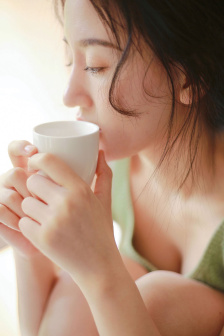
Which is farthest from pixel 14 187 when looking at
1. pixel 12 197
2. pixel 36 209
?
pixel 36 209

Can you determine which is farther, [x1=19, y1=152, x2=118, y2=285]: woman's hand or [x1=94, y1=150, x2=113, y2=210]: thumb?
[x1=94, y1=150, x2=113, y2=210]: thumb

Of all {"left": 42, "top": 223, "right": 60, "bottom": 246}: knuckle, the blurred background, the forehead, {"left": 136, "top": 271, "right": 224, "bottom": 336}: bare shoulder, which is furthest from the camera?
the blurred background

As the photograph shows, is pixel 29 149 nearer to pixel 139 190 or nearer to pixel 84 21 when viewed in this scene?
pixel 84 21

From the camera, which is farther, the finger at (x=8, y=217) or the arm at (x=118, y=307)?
the finger at (x=8, y=217)

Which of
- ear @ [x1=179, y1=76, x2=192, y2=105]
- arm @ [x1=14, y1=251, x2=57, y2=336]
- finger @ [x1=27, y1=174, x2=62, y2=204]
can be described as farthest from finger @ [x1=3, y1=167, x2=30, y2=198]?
ear @ [x1=179, y1=76, x2=192, y2=105]

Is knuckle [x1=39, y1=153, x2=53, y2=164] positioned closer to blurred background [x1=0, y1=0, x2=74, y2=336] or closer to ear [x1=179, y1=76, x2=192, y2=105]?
ear [x1=179, y1=76, x2=192, y2=105]

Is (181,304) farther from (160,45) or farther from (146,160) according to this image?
(160,45)

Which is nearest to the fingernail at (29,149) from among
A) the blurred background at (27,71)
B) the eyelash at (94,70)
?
the eyelash at (94,70)

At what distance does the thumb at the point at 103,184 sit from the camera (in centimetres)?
79

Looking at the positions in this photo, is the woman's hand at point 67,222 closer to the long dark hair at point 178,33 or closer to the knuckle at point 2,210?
the knuckle at point 2,210

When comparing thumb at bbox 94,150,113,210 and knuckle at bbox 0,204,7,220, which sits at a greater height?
thumb at bbox 94,150,113,210

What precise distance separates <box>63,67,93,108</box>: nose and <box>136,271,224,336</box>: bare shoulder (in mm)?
468

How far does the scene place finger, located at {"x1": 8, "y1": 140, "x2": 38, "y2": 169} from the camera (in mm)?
749

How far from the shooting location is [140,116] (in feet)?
2.81
